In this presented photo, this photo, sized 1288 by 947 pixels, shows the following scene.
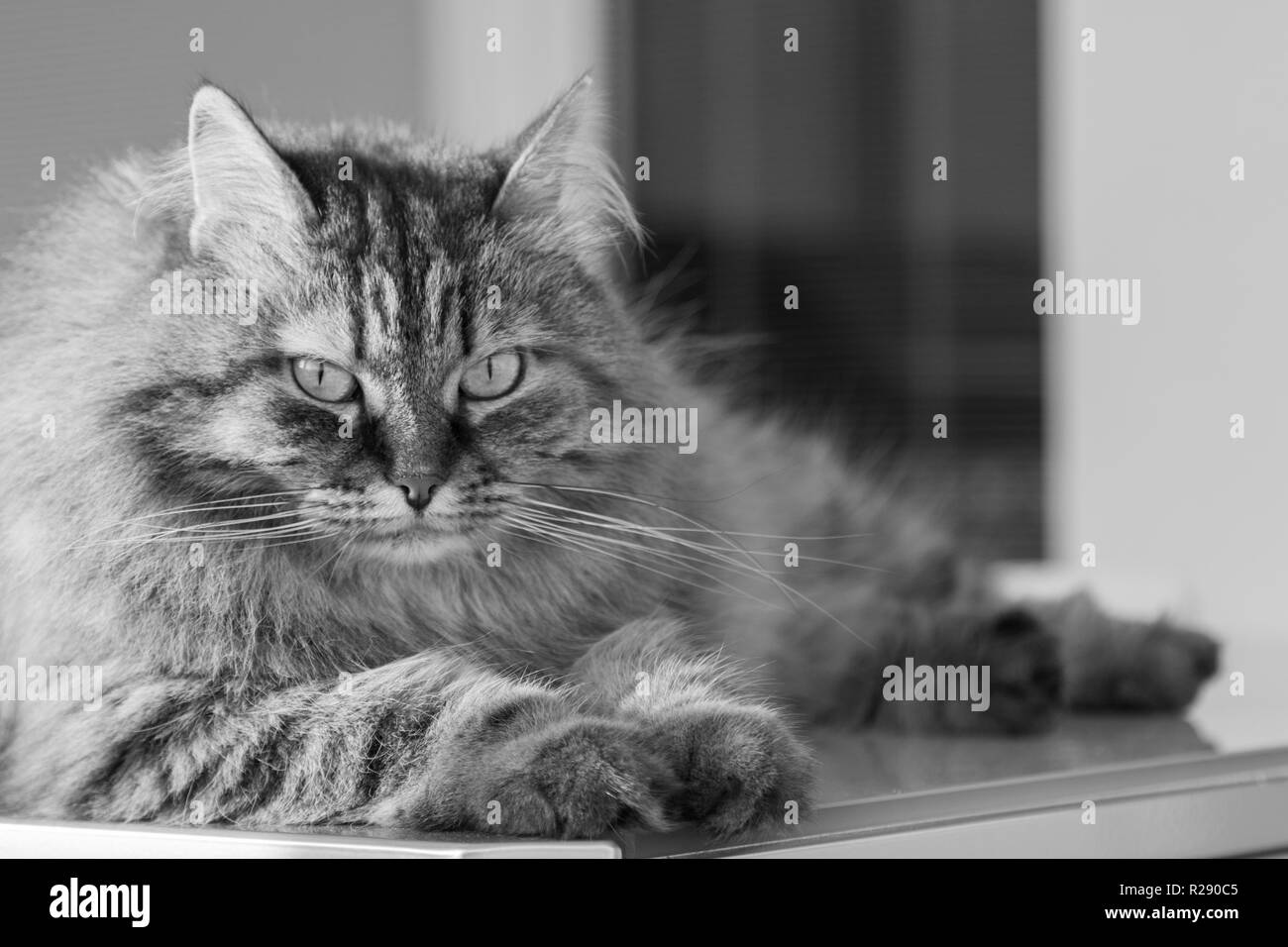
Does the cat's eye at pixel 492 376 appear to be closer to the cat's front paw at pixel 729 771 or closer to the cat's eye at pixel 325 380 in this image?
the cat's eye at pixel 325 380

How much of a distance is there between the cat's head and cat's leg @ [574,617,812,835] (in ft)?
0.62

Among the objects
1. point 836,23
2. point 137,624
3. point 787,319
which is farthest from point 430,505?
point 836,23

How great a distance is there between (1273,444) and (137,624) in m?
2.50

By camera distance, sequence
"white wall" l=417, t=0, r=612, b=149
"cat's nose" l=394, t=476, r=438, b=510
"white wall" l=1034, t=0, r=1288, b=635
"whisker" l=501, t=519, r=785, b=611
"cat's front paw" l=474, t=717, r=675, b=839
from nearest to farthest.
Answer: "cat's front paw" l=474, t=717, r=675, b=839 → "cat's nose" l=394, t=476, r=438, b=510 → "whisker" l=501, t=519, r=785, b=611 → "white wall" l=1034, t=0, r=1288, b=635 → "white wall" l=417, t=0, r=612, b=149

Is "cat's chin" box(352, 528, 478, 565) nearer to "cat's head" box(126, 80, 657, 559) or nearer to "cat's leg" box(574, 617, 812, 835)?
"cat's head" box(126, 80, 657, 559)

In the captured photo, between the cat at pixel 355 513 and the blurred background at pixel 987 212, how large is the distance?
166cm

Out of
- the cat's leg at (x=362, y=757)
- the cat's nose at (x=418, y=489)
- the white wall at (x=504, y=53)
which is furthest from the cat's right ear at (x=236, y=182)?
the white wall at (x=504, y=53)

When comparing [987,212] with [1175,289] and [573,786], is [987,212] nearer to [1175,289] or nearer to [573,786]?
[1175,289]

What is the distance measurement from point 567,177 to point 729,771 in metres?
0.59

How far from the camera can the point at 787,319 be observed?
3283 mm

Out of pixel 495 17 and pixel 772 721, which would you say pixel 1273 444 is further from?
pixel 772 721

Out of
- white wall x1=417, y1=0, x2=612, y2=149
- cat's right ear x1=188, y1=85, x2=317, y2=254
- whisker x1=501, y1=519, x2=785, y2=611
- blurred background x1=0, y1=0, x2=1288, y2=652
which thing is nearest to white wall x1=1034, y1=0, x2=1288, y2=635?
blurred background x1=0, y1=0, x2=1288, y2=652

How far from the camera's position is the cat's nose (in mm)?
988

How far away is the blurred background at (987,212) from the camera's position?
288 cm
